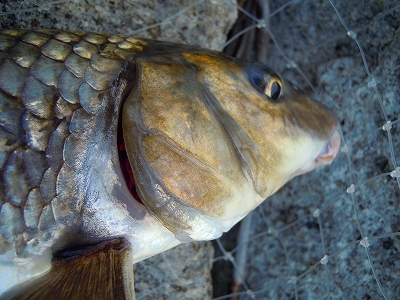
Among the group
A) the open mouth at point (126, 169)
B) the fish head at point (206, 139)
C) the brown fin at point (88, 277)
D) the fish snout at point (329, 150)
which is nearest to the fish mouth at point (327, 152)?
the fish snout at point (329, 150)

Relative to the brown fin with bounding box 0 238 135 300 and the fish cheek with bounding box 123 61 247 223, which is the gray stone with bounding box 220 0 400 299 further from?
the brown fin with bounding box 0 238 135 300

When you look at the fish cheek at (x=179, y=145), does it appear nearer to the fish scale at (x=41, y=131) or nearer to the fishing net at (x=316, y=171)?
the fish scale at (x=41, y=131)

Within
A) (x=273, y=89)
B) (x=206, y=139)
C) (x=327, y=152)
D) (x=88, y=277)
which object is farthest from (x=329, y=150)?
(x=88, y=277)

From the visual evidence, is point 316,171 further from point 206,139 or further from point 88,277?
point 88,277

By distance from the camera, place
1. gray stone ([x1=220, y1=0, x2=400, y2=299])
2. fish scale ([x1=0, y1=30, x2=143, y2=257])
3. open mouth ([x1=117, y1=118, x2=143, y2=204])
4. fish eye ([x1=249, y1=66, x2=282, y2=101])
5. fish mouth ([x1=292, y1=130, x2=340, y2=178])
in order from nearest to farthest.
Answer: fish scale ([x1=0, y1=30, x2=143, y2=257]) → open mouth ([x1=117, y1=118, x2=143, y2=204]) → fish eye ([x1=249, y1=66, x2=282, y2=101]) → fish mouth ([x1=292, y1=130, x2=340, y2=178]) → gray stone ([x1=220, y1=0, x2=400, y2=299])

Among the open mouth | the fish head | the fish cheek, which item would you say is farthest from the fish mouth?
the open mouth

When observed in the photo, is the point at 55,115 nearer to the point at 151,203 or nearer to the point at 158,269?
the point at 151,203
